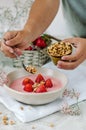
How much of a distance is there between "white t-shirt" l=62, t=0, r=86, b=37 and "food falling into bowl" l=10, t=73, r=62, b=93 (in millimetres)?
393

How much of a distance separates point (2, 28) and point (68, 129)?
0.68 metres

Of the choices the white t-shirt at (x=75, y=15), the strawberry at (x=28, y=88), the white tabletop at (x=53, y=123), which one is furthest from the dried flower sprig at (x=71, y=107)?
the white t-shirt at (x=75, y=15)

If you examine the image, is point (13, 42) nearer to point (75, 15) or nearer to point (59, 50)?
point (59, 50)

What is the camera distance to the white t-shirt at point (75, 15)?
139 cm

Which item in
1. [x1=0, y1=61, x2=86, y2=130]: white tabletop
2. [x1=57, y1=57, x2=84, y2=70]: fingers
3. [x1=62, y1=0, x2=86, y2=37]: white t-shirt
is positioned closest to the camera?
[x1=0, y1=61, x2=86, y2=130]: white tabletop

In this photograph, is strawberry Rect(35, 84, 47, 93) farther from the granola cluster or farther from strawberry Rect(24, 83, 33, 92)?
the granola cluster

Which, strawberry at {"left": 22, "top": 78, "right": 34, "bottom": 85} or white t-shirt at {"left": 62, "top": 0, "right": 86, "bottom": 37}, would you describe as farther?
white t-shirt at {"left": 62, "top": 0, "right": 86, "bottom": 37}

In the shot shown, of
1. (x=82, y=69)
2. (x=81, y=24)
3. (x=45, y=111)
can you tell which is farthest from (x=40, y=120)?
(x=81, y=24)

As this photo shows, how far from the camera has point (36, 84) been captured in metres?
1.06

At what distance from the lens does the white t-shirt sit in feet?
4.57

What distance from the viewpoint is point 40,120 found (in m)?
0.97

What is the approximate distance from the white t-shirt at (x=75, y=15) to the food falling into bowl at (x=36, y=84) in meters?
0.39

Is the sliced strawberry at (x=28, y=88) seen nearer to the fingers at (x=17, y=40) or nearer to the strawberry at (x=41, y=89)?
the strawberry at (x=41, y=89)

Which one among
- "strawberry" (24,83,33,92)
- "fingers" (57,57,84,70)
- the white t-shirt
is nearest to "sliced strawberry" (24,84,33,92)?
"strawberry" (24,83,33,92)
